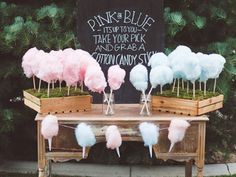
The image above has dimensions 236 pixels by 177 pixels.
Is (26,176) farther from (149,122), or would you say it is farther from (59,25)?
(149,122)

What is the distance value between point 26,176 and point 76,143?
4.96 feet

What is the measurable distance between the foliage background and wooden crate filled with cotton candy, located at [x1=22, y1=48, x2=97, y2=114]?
71cm

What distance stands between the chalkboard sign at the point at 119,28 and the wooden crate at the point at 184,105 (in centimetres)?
58

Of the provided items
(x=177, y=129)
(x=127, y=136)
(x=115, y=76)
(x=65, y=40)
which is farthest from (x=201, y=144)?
(x=65, y=40)

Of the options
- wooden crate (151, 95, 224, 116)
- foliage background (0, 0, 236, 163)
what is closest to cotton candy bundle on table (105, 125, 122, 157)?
wooden crate (151, 95, 224, 116)

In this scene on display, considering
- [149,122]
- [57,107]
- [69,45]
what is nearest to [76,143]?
[57,107]

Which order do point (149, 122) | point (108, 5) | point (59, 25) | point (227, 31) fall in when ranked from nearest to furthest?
1. point (149, 122)
2. point (108, 5)
3. point (59, 25)
4. point (227, 31)

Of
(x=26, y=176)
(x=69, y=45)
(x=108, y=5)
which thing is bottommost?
(x=26, y=176)

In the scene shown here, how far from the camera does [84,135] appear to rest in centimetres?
341

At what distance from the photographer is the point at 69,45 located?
4.42 metres

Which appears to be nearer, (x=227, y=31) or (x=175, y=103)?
(x=175, y=103)

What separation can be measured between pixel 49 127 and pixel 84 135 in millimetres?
218

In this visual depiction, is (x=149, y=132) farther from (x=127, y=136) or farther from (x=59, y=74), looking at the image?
(x=59, y=74)

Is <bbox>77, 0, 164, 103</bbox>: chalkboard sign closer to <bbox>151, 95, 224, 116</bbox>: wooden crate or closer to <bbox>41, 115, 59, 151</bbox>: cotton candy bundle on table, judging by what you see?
<bbox>151, 95, 224, 116</bbox>: wooden crate
